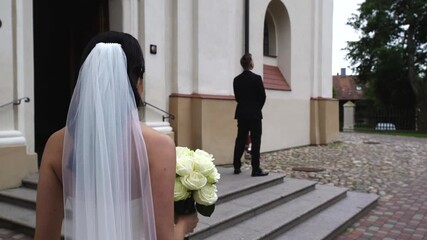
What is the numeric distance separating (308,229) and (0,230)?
353 cm

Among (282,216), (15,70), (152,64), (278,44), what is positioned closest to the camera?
(282,216)

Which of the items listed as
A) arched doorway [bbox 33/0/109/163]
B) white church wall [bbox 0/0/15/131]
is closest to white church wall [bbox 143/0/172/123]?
arched doorway [bbox 33/0/109/163]

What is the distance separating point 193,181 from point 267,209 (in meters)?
3.94

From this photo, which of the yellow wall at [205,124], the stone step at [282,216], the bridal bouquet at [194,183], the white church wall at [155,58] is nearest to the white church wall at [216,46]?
the yellow wall at [205,124]

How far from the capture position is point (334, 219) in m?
5.45

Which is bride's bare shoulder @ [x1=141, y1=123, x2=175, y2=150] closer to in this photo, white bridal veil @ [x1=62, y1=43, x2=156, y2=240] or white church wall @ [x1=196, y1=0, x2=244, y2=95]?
white bridal veil @ [x1=62, y1=43, x2=156, y2=240]

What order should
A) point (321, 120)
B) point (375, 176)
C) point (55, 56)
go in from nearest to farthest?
point (55, 56), point (375, 176), point (321, 120)

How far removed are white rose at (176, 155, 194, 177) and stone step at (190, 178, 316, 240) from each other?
Result: 2.58 metres

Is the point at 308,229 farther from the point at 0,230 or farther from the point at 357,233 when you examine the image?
the point at 0,230

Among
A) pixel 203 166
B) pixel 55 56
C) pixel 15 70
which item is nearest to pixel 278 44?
pixel 55 56

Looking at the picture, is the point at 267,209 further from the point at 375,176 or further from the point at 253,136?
the point at 375,176

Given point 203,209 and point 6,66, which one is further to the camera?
point 6,66

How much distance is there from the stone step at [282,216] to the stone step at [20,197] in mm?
2122

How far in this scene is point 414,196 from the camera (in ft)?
22.6
